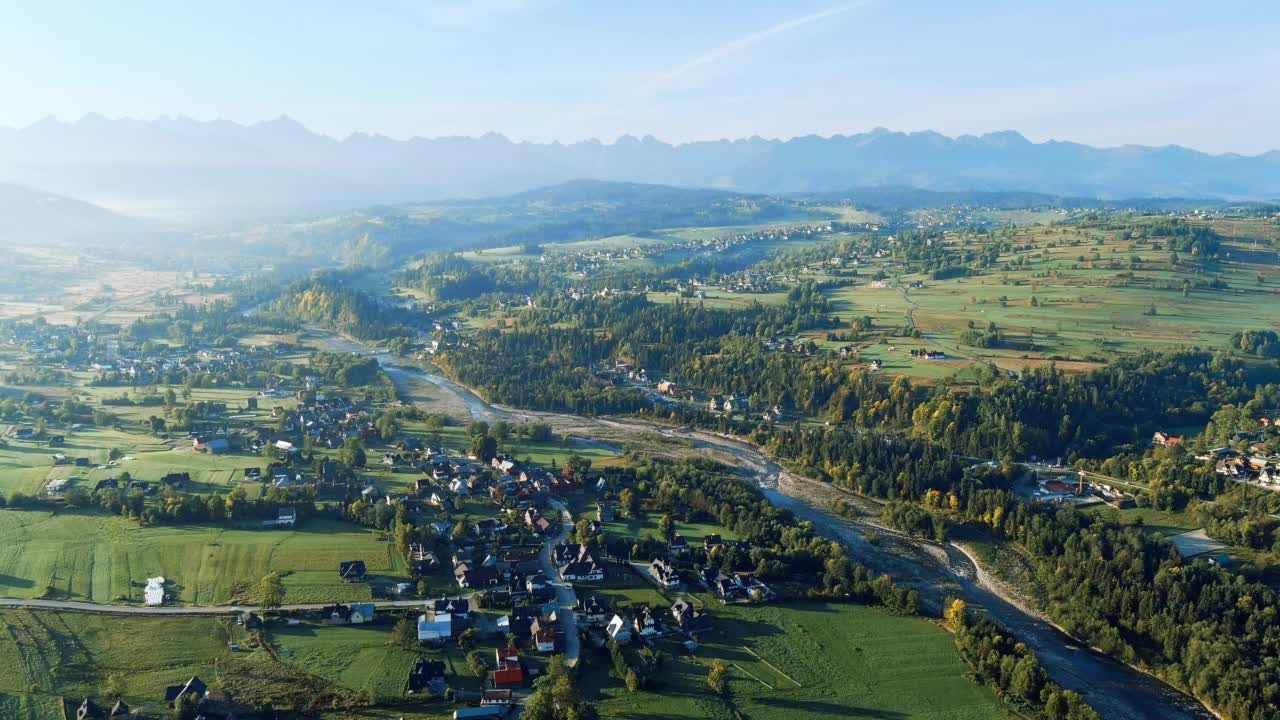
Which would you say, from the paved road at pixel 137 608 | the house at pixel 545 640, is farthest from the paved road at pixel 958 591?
the paved road at pixel 137 608

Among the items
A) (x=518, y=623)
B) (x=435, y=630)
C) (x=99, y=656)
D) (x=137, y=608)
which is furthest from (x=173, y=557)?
(x=518, y=623)

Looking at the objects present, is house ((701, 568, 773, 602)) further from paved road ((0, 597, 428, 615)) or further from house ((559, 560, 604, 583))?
paved road ((0, 597, 428, 615))

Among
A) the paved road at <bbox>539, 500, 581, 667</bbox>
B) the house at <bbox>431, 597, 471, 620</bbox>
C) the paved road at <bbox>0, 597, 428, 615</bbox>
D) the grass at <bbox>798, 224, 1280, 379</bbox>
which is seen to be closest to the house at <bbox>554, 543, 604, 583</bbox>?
the paved road at <bbox>539, 500, 581, 667</bbox>

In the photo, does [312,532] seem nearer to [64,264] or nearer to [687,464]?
[687,464]

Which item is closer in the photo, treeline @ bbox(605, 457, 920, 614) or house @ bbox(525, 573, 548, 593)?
house @ bbox(525, 573, 548, 593)

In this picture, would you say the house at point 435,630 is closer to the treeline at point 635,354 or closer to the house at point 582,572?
the house at point 582,572

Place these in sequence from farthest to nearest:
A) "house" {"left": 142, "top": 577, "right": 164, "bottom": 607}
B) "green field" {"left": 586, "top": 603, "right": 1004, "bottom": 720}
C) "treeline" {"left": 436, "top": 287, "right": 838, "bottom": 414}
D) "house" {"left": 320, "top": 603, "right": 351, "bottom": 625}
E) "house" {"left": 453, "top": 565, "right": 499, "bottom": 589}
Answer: "treeline" {"left": 436, "top": 287, "right": 838, "bottom": 414}, "house" {"left": 453, "top": 565, "right": 499, "bottom": 589}, "house" {"left": 142, "top": 577, "right": 164, "bottom": 607}, "house" {"left": 320, "top": 603, "right": 351, "bottom": 625}, "green field" {"left": 586, "top": 603, "right": 1004, "bottom": 720}

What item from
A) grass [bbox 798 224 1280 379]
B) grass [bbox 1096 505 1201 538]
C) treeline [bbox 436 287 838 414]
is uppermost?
grass [bbox 798 224 1280 379]

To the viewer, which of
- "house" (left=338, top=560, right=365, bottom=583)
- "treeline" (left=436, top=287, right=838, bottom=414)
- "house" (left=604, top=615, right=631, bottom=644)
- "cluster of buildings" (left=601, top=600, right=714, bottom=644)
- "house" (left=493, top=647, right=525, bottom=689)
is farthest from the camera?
"treeline" (left=436, top=287, right=838, bottom=414)
